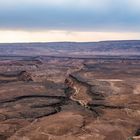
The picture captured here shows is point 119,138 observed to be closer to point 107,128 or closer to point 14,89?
point 107,128

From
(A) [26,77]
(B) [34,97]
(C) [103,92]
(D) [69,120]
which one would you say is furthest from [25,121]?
(A) [26,77]

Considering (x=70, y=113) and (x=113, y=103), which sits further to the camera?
(x=113, y=103)

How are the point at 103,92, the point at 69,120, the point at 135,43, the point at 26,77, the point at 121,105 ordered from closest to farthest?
the point at 69,120 < the point at 121,105 < the point at 103,92 < the point at 26,77 < the point at 135,43

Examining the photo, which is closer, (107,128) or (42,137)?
(42,137)

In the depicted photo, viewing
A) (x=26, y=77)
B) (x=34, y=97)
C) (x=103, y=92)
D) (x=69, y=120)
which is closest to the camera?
(x=69, y=120)

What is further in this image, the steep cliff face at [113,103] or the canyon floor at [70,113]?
the steep cliff face at [113,103]

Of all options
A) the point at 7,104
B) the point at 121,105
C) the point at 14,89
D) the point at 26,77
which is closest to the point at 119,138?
the point at 121,105

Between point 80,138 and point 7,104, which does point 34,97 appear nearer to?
point 7,104

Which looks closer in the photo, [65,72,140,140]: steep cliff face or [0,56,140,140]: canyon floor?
[0,56,140,140]: canyon floor

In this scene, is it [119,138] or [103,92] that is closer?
[119,138]

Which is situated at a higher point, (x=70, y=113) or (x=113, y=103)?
(x=70, y=113)
